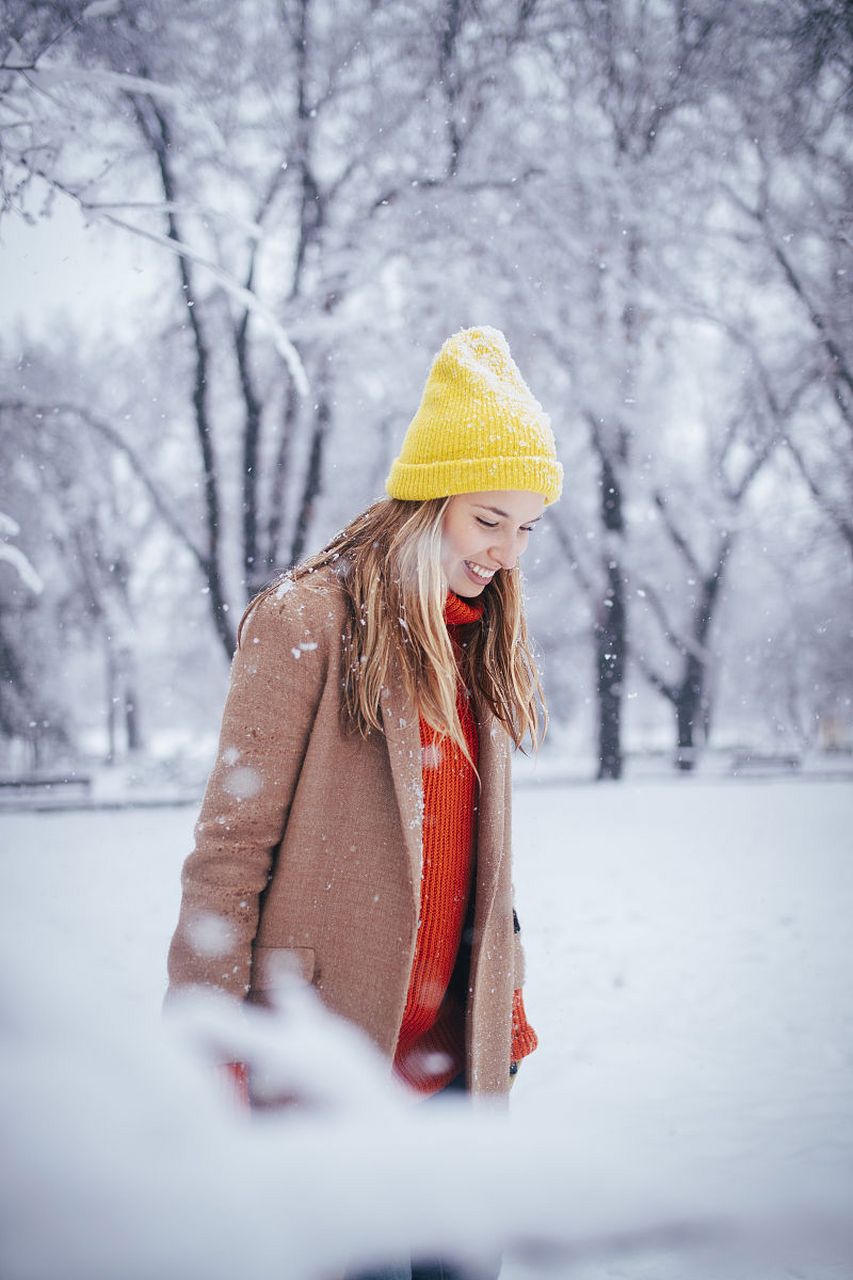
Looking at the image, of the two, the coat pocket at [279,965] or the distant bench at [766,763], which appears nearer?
the coat pocket at [279,965]

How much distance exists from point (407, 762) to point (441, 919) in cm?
30

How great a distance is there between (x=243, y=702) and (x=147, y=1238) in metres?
0.93

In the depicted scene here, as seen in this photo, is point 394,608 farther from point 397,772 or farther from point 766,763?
point 766,763

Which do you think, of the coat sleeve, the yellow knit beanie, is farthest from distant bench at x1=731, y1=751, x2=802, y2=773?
the coat sleeve

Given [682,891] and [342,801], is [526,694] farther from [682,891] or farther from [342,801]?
[682,891]

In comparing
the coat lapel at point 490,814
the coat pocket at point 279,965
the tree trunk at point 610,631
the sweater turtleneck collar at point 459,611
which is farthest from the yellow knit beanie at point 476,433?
the tree trunk at point 610,631

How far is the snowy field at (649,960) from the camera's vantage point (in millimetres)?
316

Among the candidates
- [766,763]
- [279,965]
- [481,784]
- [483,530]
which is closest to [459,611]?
[483,530]

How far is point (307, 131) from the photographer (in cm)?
704

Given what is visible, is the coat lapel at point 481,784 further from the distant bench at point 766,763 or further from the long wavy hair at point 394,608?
the distant bench at point 766,763

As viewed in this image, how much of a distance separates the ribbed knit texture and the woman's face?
8 cm

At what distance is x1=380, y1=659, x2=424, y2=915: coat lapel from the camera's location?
1.18 m

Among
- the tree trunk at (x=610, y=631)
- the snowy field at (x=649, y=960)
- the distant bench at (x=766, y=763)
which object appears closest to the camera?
the snowy field at (x=649, y=960)

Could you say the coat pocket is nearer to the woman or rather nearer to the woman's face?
A: the woman
